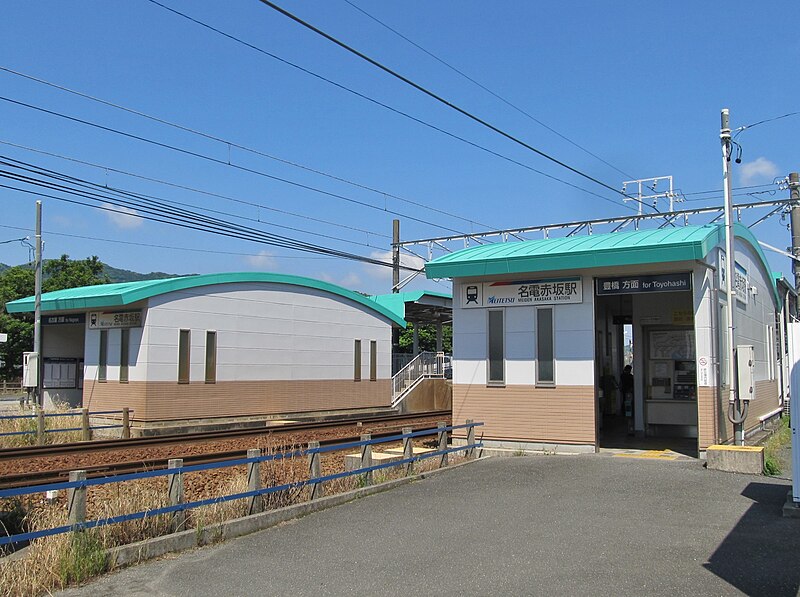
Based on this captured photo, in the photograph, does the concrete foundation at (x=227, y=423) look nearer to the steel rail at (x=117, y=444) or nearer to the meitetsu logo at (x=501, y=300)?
the steel rail at (x=117, y=444)

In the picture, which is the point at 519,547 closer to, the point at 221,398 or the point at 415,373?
the point at 221,398

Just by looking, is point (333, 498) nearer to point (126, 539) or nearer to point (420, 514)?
point (420, 514)

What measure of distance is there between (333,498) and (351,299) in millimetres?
21487

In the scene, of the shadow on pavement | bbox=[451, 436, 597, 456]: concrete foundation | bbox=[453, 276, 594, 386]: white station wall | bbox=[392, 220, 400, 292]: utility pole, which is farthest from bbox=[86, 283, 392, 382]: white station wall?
the shadow on pavement

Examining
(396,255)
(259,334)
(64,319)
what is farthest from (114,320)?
(396,255)

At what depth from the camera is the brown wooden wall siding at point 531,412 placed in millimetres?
15234

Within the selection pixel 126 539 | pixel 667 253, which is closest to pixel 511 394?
pixel 667 253

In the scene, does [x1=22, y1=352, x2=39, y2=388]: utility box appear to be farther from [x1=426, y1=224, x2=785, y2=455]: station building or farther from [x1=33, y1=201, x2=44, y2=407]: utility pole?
[x1=426, y1=224, x2=785, y2=455]: station building

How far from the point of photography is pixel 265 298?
28.1 metres

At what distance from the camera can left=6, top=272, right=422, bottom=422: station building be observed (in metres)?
24.3

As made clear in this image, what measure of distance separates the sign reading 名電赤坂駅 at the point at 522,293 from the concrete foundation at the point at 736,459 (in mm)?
3988

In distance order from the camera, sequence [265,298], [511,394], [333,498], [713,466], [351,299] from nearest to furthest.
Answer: [333,498] < [713,466] < [511,394] < [265,298] < [351,299]

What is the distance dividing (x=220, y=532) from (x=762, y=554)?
227 inches

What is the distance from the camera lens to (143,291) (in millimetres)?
23547
